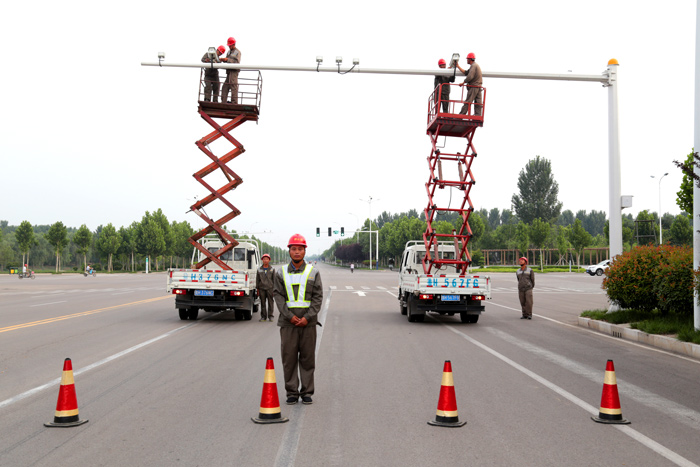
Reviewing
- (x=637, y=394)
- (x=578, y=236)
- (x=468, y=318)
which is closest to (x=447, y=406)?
(x=637, y=394)

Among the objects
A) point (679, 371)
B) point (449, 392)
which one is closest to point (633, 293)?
point (679, 371)

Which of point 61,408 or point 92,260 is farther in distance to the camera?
point 92,260

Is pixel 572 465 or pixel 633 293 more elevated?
pixel 633 293

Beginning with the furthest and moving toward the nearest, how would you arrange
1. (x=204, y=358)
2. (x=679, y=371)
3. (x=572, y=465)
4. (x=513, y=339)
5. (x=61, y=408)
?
(x=513, y=339) < (x=204, y=358) < (x=679, y=371) < (x=61, y=408) < (x=572, y=465)

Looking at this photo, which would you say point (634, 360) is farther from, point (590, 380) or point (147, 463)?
point (147, 463)

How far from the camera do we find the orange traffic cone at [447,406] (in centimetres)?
537

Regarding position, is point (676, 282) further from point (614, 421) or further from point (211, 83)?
point (211, 83)

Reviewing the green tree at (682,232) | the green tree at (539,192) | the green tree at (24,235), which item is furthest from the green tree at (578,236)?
the green tree at (24,235)

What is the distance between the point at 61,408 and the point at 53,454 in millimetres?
927

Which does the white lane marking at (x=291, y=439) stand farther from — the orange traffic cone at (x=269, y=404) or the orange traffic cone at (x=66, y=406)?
the orange traffic cone at (x=66, y=406)

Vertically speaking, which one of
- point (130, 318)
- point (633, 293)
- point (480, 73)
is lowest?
point (130, 318)

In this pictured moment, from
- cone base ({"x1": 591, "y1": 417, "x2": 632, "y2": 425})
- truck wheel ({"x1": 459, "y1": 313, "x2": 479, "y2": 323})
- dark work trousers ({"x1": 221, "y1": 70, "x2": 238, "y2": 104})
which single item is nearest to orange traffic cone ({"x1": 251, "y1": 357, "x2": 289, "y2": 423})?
cone base ({"x1": 591, "y1": 417, "x2": 632, "y2": 425})

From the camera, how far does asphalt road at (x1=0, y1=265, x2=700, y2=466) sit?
4.60 meters

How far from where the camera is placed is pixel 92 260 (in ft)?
512
